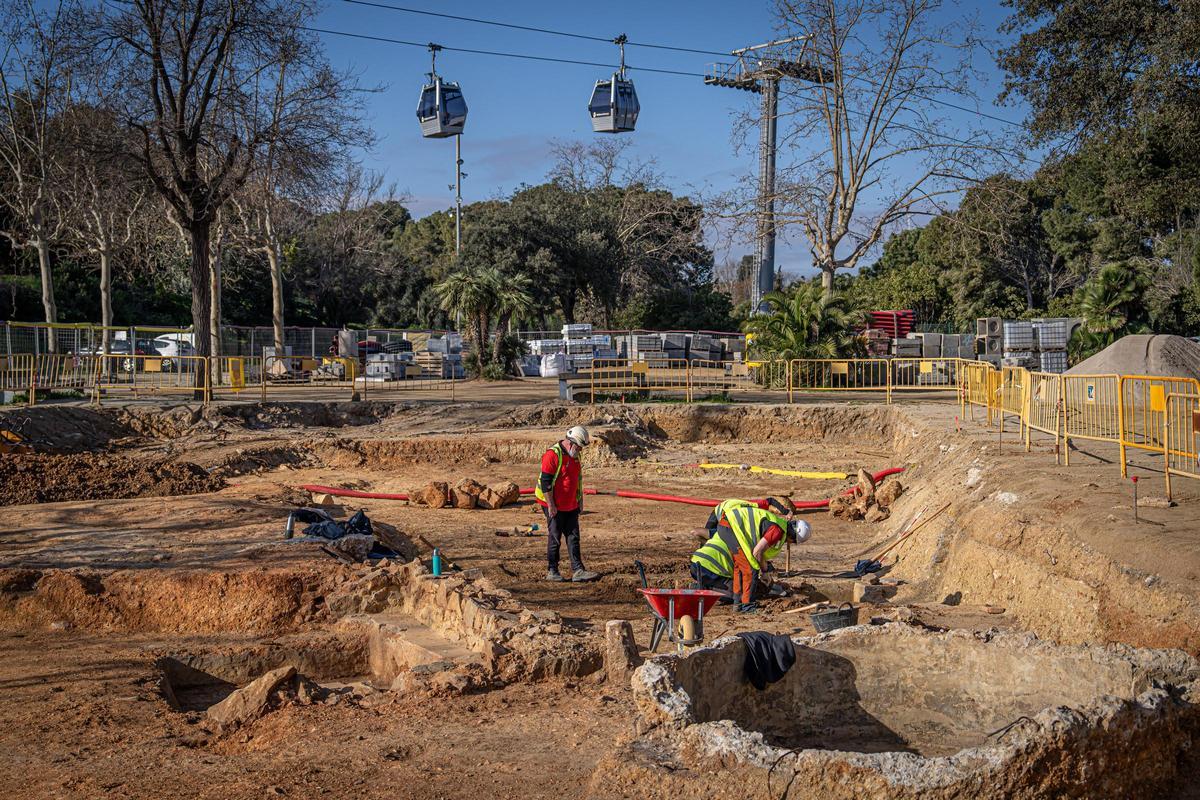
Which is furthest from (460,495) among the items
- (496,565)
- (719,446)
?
(719,446)

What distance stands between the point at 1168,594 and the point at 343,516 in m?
10.6

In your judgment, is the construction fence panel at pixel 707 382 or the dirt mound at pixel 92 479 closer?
the dirt mound at pixel 92 479

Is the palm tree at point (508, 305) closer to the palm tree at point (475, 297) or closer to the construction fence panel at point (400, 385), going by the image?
the palm tree at point (475, 297)

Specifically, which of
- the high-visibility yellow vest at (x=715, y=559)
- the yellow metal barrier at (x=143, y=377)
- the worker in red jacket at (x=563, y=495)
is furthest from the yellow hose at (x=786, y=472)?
the yellow metal barrier at (x=143, y=377)

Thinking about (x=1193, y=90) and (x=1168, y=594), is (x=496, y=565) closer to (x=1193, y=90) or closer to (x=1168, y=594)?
(x=1168, y=594)

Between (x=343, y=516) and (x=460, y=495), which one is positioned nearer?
(x=343, y=516)

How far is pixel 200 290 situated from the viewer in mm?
24812

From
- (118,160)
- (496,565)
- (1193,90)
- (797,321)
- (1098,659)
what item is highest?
(1193,90)

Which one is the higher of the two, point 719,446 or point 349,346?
point 349,346

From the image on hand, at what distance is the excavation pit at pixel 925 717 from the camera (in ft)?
14.6

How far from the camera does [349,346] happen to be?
128 ft

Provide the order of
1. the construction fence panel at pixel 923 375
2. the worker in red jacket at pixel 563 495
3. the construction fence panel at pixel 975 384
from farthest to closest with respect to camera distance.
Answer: the construction fence panel at pixel 923 375 < the construction fence panel at pixel 975 384 < the worker in red jacket at pixel 563 495

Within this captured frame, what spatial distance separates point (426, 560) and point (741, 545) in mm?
3613

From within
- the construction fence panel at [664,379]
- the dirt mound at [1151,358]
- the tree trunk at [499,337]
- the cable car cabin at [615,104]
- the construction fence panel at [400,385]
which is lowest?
the construction fence panel at [400,385]
